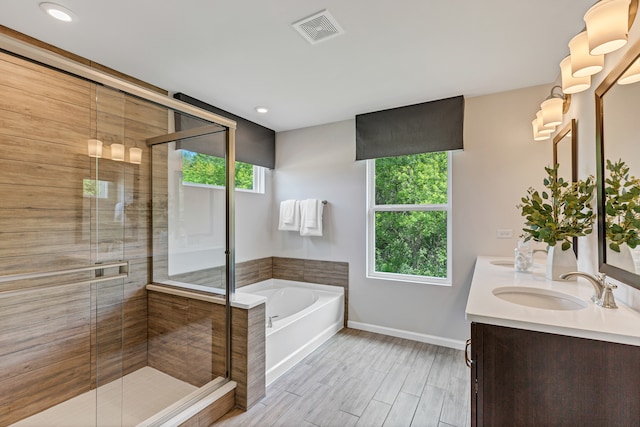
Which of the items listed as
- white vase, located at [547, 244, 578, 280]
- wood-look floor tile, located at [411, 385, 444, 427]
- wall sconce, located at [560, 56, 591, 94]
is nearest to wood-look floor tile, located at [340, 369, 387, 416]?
wood-look floor tile, located at [411, 385, 444, 427]

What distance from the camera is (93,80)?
5.04 feet

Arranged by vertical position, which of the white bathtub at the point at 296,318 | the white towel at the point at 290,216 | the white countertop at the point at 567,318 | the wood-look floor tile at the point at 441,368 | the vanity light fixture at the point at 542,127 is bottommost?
the wood-look floor tile at the point at 441,368

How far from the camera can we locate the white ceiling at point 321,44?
5.32 ft

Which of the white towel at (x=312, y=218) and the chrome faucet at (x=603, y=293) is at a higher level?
the white towel at (x=312, y=218)

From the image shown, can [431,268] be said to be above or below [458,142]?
below

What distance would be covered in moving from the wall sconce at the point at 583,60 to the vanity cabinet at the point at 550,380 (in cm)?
118

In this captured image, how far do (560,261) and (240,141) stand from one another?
3030 mm

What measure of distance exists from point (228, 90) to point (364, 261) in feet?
7.26

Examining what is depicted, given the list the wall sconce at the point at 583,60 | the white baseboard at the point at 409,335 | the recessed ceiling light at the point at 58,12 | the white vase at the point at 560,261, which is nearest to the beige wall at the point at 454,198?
the white baseboard at the point at 409,335

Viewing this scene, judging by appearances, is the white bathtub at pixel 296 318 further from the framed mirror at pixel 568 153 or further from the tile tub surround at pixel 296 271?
the framed mirror at pixel 568 153

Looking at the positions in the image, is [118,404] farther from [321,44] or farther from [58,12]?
[321,44]

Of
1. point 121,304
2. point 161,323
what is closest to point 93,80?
point 121,304

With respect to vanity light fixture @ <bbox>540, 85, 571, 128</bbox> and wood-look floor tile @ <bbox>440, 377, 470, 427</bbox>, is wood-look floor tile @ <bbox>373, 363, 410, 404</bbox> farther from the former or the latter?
vanity light fixture @ <bbox>540, 85, 571, 128</bbox>

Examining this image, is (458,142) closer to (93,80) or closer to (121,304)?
(93,80)
